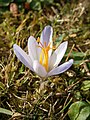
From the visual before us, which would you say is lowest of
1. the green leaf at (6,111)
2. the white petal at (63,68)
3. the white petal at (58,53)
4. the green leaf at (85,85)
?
the green leaf at (85,85)

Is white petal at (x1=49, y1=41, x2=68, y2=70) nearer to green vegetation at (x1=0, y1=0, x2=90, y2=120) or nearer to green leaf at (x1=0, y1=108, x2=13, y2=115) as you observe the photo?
green vegetation at (x1=0, y1=0, x2=90, y2=120)

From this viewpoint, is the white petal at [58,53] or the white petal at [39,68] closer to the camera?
the white petal at [39,68]

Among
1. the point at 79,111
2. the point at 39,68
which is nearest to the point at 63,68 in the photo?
the point at 39,68

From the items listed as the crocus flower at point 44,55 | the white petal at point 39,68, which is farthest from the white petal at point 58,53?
the white petal at point 39,68

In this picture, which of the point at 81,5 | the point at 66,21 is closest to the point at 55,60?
the point at 66,21

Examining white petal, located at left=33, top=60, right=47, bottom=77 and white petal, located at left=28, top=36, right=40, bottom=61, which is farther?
white petal, located at left=28, top=36, right=40, bottom=61

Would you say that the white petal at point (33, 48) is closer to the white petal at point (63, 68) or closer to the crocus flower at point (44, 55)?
the crocus flower at point (44, 55)

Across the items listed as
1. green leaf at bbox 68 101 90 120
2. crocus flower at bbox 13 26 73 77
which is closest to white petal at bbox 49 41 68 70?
crocus flower at bbox 13 26 73 77

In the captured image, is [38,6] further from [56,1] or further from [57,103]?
[57,103]
